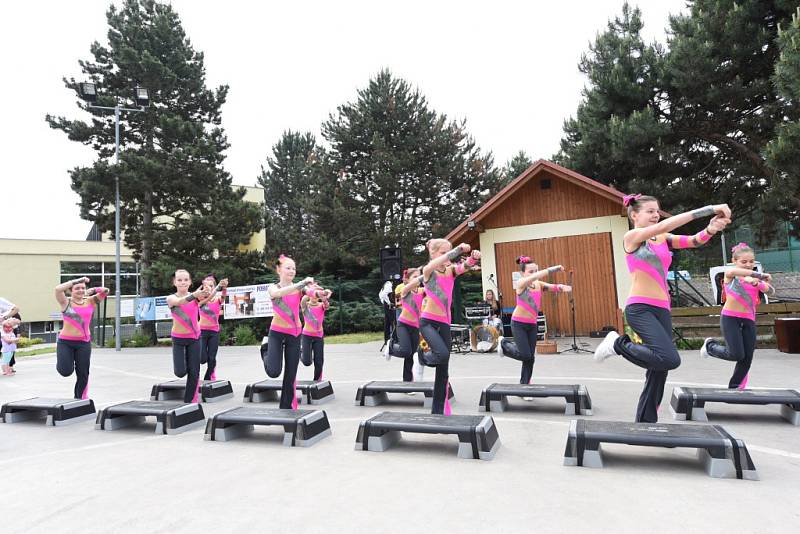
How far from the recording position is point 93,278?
3888 centimetres

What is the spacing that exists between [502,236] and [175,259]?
16634mm

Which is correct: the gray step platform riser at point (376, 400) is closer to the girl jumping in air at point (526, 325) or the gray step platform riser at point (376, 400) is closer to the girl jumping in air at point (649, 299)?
the girl jumping in air at point (526, 325)

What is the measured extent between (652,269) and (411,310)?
383 cm

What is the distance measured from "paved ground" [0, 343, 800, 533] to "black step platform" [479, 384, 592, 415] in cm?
23

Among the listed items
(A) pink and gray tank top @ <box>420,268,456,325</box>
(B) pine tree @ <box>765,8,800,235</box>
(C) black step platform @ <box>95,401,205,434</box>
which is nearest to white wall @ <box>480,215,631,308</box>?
(B) pine tree @ <box>765,8,800,235</box>

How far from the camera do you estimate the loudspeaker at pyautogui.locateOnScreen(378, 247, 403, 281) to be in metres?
14.4

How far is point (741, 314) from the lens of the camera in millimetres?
6219

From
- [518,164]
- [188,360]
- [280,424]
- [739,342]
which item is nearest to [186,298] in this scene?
[188,360]

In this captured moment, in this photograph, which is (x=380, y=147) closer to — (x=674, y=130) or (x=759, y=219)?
(x=674, y=130)

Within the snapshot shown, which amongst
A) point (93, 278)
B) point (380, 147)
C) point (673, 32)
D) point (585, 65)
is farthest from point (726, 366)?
point (93, 278)

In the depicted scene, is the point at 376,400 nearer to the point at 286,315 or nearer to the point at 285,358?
the point at 285,358

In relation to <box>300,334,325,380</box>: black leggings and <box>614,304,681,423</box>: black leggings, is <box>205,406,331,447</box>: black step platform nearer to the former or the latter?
<box>300,334,325,380</box>: black leggings

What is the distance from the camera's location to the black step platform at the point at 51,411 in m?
6.90

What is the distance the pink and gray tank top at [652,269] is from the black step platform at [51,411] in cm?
773
